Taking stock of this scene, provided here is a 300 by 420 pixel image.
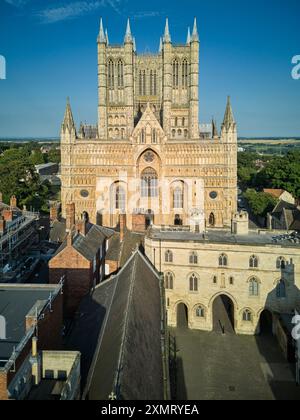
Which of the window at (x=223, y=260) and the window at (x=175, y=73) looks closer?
the window at (x=223, y=260)

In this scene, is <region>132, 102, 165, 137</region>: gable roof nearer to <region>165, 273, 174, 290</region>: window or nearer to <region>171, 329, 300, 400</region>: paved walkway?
<region>165, 273, 174, 290</region>: window

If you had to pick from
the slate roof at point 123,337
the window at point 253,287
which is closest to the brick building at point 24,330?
the slate roof at point 123,337

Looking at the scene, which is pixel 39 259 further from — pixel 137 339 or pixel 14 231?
pixel 137 339

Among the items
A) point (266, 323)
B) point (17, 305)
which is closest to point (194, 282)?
point (266, 323)

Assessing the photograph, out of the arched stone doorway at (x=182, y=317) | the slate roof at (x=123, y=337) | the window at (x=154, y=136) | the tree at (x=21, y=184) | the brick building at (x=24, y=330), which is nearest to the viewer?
the brick building at (x=24, y=330)

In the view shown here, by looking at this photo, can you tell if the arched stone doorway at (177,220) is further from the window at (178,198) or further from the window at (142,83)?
the window at (142,83)

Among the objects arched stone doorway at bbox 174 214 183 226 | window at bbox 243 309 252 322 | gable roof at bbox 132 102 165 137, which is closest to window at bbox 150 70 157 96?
gable roof at bbox 132 102 165 137

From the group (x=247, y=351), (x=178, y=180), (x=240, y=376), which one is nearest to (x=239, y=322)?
(x=247, y=351)

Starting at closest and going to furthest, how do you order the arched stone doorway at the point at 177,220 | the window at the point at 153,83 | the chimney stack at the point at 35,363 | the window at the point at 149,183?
the chimney stack at the point at 35,363 < the window at the point at 149,183 < the arched stone doorway at the point at 177,220 < the window at the point at 153,83
